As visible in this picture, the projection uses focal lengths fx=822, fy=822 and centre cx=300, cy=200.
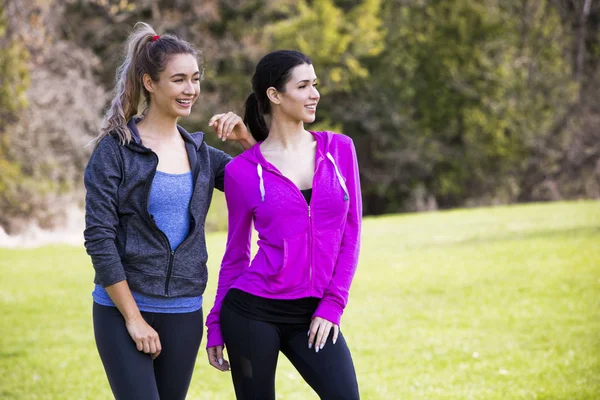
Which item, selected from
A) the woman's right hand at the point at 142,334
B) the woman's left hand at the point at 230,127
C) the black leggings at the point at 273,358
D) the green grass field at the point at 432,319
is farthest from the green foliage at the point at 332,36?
the woman's right hand at the point at 142,334

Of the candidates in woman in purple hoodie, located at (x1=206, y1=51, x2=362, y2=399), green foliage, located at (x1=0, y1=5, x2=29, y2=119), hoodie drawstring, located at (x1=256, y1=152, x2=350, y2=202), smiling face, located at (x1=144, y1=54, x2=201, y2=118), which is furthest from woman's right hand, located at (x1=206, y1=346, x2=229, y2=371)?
green foliage, located at (x1=0, y1=5, x2=29, y2=119)

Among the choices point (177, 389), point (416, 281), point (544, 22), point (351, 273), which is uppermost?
point (544, 22)

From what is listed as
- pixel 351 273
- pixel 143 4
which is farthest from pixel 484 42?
pixel 351 273

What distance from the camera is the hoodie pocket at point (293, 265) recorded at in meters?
3.24

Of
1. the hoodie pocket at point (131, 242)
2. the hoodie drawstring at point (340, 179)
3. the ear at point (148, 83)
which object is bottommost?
the hoodie pocket at point (131, 242)

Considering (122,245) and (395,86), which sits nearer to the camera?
(122,245)

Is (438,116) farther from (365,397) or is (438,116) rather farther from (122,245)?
(122,245)

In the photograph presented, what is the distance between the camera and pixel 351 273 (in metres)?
3.34

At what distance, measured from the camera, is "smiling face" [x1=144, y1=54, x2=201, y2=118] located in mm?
3305

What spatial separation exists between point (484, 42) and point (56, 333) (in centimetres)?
1964

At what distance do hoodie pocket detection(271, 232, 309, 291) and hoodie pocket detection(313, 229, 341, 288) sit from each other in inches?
1.6

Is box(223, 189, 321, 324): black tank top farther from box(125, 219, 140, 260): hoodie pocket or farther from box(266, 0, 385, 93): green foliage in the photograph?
box(266, 0, 385, 93): green foliage

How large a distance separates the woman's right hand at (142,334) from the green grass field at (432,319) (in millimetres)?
3468

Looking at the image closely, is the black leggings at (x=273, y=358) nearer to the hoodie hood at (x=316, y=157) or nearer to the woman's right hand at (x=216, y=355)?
the woman's right hand at (x=216, y=355)
